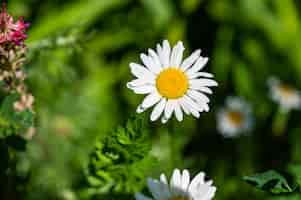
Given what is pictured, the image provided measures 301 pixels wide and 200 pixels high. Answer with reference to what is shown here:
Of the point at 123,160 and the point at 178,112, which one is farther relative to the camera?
the point at 123,160

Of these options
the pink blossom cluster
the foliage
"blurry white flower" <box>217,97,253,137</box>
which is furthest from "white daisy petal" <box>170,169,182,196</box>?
"blurry white flower" <box>217,97,253,137</box>

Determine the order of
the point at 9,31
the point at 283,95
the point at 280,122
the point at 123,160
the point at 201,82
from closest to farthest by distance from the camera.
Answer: the point at 9,31
the point at 201,82
the point at 123,160
the point at 280,122
the point at 283,95

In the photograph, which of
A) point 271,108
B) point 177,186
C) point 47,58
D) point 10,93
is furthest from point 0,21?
point 271,108

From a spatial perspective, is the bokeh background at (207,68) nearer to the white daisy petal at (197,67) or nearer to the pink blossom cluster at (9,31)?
the white daisy petal at (197,67)

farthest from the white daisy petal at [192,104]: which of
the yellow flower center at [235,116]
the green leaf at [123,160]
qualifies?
the yellow flower center at [235,116]

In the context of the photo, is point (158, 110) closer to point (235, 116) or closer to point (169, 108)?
point (169, 108)

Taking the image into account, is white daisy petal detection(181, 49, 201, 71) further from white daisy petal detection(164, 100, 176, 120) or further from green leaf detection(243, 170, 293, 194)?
green leaf detection(243, 170, 293, 194)

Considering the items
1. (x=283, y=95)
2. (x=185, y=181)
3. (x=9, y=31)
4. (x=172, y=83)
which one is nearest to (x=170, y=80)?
(x=172, y=83)
